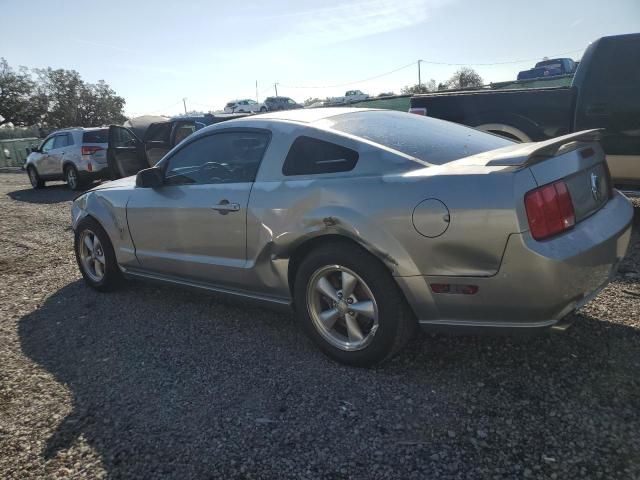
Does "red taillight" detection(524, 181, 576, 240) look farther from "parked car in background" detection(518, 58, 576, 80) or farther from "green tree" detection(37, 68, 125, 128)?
"green tree" detection(37, 68, 125, 128)

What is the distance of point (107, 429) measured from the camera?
2645 mm

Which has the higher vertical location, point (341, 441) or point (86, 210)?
point (86, 210)

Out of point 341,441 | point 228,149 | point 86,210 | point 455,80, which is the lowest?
point 341,441

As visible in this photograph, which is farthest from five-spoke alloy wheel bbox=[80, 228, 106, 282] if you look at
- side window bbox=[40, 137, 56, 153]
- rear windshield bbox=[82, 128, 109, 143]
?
side window bbox=[40, 137, 56, 153]

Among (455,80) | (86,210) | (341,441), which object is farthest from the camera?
(455,80)

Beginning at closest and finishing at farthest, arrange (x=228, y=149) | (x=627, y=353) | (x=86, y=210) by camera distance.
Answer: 1. (x=627, y=353)
2. (x=228, y=149)
3. (x=86, y=210)

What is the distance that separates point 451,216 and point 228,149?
6.47 ft

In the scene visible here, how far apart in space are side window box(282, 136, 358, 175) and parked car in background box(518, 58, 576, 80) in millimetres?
23289

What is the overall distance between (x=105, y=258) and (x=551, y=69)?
26.1 meters

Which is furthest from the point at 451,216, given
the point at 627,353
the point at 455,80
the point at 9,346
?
the point at 455,80

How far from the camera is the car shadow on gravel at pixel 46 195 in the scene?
12.5 meters

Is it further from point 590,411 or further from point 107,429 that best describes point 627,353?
point 107,429

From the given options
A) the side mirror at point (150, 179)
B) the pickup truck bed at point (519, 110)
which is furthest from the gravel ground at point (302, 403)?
the pickup truck bed at point (519, 110)

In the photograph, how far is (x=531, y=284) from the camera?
7.80 ft
